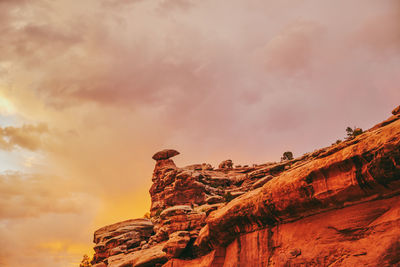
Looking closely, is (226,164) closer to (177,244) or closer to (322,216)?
(177,244)

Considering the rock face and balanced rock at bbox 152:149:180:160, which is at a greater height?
balanced rock at bbox 152:149:180:160

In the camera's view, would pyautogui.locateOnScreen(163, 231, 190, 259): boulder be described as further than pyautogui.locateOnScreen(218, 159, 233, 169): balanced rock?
No

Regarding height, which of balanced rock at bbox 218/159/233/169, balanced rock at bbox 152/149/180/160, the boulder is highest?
balanced rock at bbox 152/149/180/160

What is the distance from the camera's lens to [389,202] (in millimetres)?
12195

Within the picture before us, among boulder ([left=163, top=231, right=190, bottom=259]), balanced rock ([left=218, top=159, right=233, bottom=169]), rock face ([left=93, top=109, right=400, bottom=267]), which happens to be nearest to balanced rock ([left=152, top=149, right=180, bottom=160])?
balanced rock ([left=218, top=159, right=233, bottom=169])

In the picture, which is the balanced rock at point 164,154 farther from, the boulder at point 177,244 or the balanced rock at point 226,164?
the boulder at point 177,244

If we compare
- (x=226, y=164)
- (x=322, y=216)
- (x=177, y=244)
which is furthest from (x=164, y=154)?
(x=322, y=216)

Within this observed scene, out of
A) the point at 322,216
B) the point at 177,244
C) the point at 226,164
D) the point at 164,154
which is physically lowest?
the point at 177,244

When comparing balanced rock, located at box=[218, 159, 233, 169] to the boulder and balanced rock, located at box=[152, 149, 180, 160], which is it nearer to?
balanced rock, located at box=[152, 149, 180, 160]

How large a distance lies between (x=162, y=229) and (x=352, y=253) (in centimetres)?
2391

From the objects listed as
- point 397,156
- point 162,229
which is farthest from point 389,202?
point 162,229

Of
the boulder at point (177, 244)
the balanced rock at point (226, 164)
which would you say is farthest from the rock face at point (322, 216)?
the balanced rock at point (226, 164)

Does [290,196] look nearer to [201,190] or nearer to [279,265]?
[279,265]

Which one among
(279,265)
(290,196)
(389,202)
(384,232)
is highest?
(290,196)
